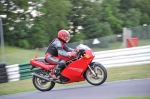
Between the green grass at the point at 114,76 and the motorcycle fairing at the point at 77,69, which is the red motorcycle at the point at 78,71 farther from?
the green grass at the point at 114,76

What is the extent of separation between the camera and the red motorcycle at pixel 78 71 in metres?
9.62

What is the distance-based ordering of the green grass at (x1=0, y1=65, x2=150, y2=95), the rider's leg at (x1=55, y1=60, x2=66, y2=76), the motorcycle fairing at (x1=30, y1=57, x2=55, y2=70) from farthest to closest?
1. the green grass at (x1=0, y1=65, x2=150, y2=95)
2. the motorcycle fairing at (x1=30, y1=57, x2=55, y2=70)
3. the rider's leg at (x1=55, y1=60, x2=66, y2=76)

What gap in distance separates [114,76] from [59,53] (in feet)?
8.71

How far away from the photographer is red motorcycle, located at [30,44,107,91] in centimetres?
962

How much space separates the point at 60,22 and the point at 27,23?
287cm

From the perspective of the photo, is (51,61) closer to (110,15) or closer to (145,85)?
(145,85)

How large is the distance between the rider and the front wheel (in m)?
0.62

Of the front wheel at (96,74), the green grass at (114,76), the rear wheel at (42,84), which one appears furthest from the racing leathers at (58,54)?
the green grass at (114,76)

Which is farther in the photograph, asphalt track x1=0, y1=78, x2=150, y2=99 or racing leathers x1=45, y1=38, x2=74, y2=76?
racing leathers x1=45, y1=38, x2=74, y2=76

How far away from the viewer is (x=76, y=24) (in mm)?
33031

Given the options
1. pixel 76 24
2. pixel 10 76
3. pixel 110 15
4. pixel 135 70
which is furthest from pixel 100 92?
pixel 110 15

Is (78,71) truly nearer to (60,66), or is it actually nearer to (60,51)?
(60,66)

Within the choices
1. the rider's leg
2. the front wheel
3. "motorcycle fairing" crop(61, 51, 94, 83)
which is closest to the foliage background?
the rider's leg

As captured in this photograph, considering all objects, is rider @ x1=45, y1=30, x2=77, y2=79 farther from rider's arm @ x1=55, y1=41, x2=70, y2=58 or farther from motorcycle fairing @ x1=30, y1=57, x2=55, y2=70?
motorcycle fairing @ x1=30, y1=57, x2=55, y2=70
